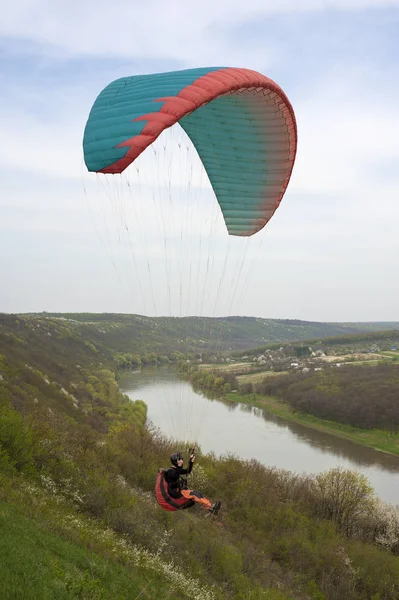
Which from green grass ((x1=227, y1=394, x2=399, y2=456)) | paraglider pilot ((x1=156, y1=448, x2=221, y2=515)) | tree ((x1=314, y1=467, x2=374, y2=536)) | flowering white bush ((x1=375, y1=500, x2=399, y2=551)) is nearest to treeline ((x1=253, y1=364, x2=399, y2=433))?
green grass ((x1=227, y1=394, x2=399, y2=456))

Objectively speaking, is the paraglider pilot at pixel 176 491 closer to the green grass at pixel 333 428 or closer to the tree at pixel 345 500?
the tree at pixel 345 500

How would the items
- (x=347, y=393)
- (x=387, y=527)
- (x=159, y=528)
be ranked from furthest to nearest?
(x=347, y=393)
(x=387, y=527)
(x=159, y=528)

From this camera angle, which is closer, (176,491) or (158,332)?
(176,491)

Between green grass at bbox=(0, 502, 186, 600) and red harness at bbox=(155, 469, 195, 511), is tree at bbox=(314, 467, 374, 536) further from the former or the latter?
red harness at bbox=(155, 469, 195, 511)

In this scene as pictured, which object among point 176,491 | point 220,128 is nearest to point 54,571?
point 176,491

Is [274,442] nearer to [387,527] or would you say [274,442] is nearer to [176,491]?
[387,527]
